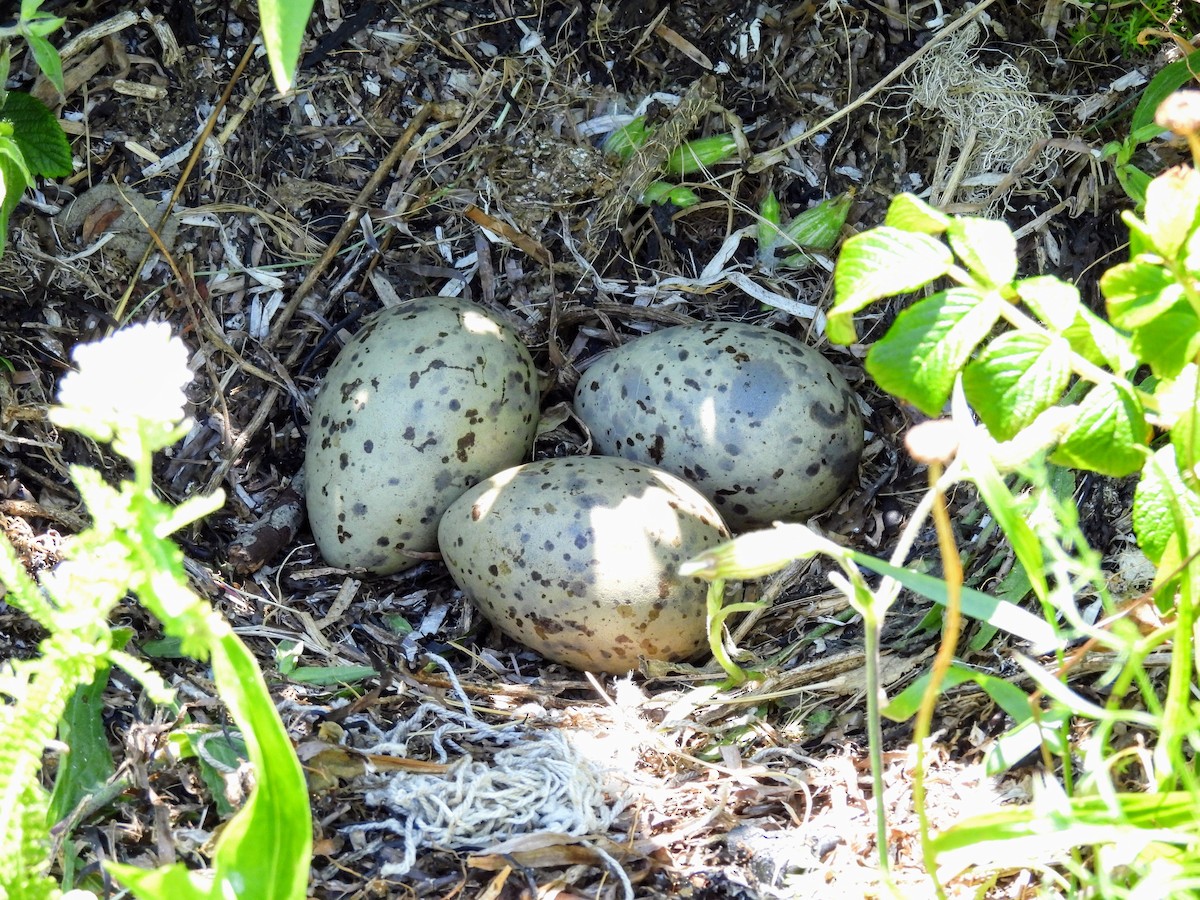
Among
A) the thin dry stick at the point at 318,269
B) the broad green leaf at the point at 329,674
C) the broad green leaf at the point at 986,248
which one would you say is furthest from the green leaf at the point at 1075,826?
the thin dry stick at the point at 318,269

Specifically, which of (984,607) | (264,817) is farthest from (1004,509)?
(264,817)

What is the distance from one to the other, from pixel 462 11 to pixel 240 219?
2.34ft

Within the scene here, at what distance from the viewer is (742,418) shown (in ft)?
7.42

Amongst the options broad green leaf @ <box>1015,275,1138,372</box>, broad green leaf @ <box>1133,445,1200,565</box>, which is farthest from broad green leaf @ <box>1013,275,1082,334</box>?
broad green leaf @ <box>1133,445,1200,565</box>

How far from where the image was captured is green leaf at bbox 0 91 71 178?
2141 millimetres

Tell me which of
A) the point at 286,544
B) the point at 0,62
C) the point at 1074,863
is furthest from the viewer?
the point at 286,544

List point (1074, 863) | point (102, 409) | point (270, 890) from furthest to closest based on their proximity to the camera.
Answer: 1. point (1074, 863)
2. point (270, 890)
3. point (102, 409)

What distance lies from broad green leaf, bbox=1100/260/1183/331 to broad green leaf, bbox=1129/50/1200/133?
1056 mm

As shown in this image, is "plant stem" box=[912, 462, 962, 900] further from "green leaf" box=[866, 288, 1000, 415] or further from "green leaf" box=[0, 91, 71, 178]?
"green leaf" box=[0, 91, 71, 178]

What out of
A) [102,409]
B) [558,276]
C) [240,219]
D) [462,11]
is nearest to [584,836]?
[102,409]

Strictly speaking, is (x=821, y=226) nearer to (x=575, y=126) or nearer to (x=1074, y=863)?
(x=575, y=126)

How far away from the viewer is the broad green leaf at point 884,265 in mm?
1126

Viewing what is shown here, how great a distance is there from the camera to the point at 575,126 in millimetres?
2670

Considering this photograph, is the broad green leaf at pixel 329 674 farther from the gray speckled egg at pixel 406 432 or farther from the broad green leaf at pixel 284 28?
the broad green leaf at pixel 284 28
